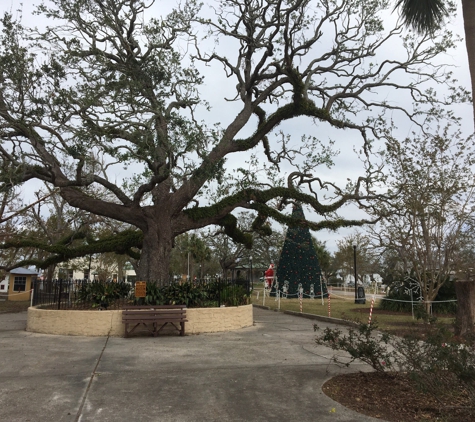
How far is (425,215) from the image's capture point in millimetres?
15703

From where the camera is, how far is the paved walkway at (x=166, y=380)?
5430 mm

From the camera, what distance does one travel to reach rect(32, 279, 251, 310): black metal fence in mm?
13594

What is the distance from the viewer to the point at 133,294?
14.4 meters

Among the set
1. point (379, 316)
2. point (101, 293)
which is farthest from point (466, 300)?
point (101, 293)

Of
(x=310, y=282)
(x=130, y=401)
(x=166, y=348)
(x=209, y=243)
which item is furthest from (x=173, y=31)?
(x=209, y=243)

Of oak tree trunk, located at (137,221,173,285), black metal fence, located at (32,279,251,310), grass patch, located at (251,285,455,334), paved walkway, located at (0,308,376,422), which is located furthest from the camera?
oak tree trunk, located at (137,221,173,285)

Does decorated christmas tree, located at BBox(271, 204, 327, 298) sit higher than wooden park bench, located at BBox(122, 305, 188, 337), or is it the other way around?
decorated christmas tree, located at BBox(271, 204, 327, 298)

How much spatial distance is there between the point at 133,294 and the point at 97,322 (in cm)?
203

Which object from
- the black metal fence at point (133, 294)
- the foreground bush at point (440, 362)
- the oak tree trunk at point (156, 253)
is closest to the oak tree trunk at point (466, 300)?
the foreground bush at point (440, 362)

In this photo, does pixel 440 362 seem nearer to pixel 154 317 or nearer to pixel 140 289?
pixel 154 317

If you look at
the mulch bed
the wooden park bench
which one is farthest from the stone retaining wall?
the mulch bed

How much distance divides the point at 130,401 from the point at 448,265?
14.4m

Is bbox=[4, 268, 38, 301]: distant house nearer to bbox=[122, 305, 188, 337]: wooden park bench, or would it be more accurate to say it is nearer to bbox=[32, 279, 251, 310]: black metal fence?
bbox=[32, 279, 251, 310]: black metal fence

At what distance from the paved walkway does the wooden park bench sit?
A: 56cm
